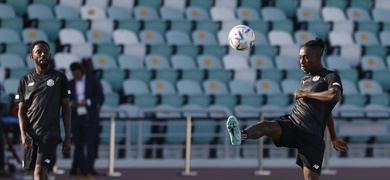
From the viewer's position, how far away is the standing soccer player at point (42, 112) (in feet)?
42.5

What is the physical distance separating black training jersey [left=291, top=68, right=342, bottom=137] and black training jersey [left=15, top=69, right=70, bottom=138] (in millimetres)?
2949

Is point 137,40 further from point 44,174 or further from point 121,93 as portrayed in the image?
point 44,174

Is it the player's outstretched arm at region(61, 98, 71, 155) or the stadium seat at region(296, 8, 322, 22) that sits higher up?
the stadium seat at region(296, 8, 322, 22)

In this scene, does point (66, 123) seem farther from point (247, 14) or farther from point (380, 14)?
point (380, 14)

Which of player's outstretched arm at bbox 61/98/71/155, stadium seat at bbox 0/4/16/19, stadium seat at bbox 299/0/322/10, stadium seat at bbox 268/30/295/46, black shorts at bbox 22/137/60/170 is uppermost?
stadium seat at bbox 299/0/322/10

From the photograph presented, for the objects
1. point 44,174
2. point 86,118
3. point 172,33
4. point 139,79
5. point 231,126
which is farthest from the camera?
point 172,33

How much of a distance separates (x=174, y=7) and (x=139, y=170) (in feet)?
19.9

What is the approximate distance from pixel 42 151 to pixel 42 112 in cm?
48

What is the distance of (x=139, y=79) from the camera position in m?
23.8

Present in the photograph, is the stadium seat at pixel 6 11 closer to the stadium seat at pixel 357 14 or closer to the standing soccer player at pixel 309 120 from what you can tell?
the stadium seat at pixel 357 14

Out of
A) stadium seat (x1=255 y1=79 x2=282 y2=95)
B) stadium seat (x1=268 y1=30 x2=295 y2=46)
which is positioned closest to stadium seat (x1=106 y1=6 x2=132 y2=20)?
stadium seat (x1=268 y1=30 x2=295 y2=46)

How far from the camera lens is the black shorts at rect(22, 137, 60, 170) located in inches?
512

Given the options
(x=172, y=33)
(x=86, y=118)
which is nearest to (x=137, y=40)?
(x=172, y=33)

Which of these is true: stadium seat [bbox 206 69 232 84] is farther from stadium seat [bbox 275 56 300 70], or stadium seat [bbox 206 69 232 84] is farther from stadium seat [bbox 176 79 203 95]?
stadium seat [bbox 275 56 300 70]
